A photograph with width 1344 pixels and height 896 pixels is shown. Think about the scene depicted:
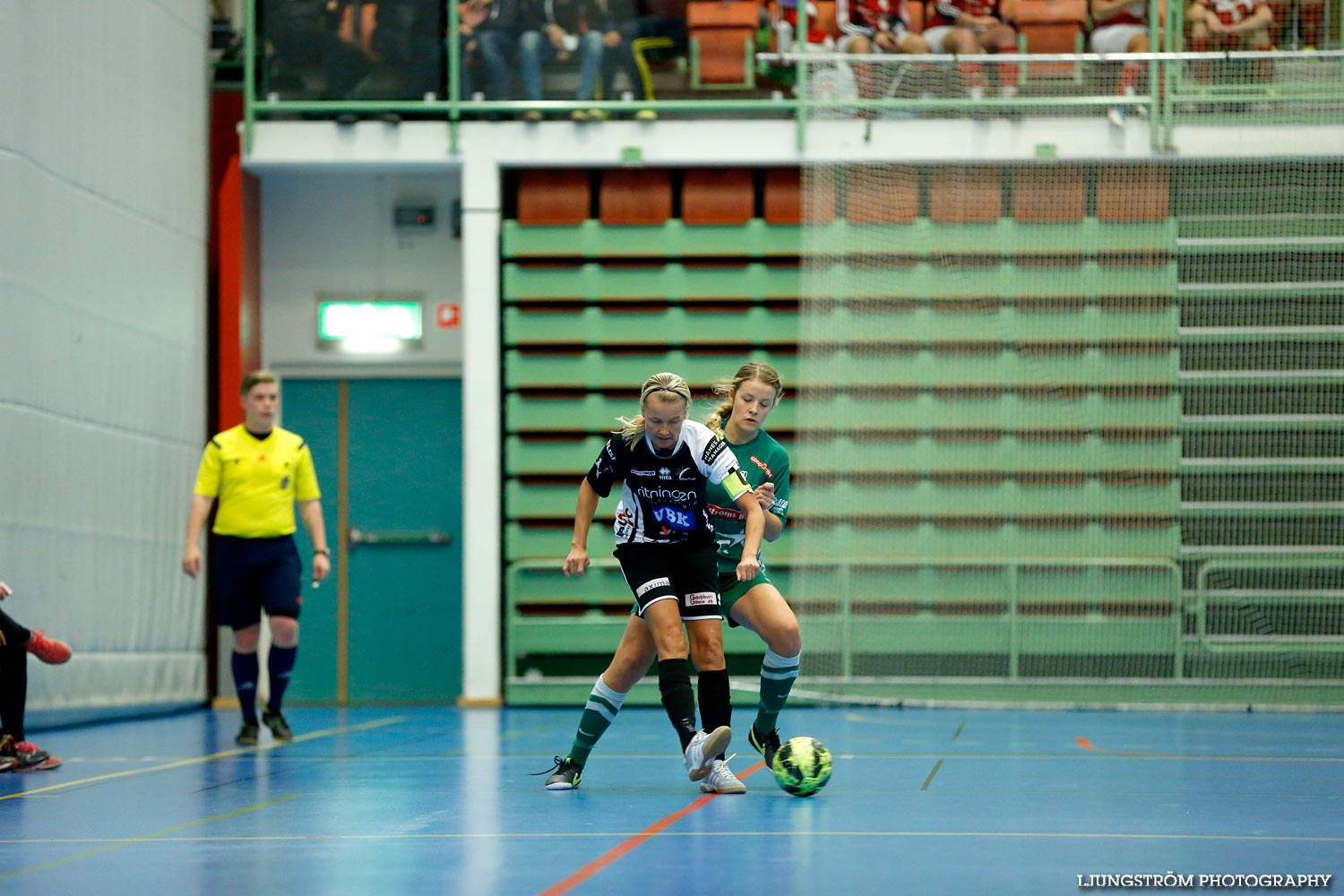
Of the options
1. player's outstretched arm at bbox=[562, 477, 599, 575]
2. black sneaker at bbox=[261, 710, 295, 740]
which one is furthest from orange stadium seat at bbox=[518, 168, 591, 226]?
player's outstretched arm at bbox=[562, 477, 599, 575]

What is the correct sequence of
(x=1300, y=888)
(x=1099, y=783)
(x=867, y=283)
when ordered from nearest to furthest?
(x=1300, y=888) < (x=1099, y=783) < (x=867, y=283)

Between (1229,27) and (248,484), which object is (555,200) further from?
(1229,27)

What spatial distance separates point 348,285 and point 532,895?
1025 cm

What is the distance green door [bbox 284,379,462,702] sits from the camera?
1347cm

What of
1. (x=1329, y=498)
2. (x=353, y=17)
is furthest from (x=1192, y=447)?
(x=353, y=17)

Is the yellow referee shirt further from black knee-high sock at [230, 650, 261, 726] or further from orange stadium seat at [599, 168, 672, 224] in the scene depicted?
orange stadium seat at [599, 168, 672, 224]

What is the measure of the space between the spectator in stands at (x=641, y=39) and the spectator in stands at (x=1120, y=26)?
330cm

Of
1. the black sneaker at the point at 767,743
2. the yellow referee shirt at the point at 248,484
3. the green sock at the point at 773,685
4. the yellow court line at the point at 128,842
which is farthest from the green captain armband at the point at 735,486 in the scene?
the yellow referee shirt at the point at 248,484

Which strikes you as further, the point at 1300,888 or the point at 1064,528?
the point at 1064,528

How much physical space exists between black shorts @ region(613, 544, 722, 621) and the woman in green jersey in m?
0.21

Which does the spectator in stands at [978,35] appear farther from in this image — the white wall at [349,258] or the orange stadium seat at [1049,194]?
the white wall at [349,258]

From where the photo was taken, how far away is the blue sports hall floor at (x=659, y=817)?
4.23 m

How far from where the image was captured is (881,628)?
41.4 ft

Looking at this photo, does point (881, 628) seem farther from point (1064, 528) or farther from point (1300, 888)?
point (1300, 888)
